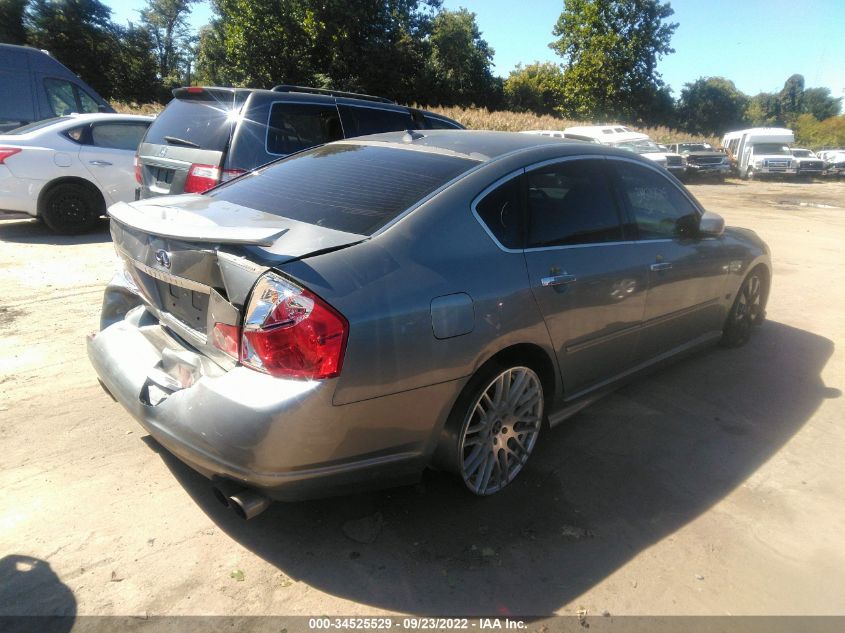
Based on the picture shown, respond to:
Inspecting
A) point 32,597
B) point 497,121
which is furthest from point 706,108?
point 32,597

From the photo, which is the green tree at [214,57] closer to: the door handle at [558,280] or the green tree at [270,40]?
the green tree at [270,40]

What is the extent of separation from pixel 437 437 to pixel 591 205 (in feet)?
5.35

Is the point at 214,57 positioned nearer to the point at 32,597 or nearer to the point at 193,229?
the point at 193,229

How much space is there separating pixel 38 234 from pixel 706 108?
54.6 meters

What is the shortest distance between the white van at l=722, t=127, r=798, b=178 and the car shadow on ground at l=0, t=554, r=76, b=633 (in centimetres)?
3380

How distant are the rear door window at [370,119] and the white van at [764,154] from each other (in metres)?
28.8

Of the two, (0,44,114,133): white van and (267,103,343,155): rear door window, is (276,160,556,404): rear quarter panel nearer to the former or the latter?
(267,103,343,155): rear door window

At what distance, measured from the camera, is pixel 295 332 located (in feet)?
7.16

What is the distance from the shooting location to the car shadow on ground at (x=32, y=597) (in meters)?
2.11

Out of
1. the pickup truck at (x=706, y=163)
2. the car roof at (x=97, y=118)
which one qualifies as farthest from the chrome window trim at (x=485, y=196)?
the pickup truck at (x=706, y=163)

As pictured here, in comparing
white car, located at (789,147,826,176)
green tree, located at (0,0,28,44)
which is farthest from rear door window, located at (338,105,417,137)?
green tree, located at (0,0,28,44)

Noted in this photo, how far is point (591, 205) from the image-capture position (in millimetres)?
3414

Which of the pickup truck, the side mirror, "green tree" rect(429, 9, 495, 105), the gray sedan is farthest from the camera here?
"green tree" rect(429, 9, 495, 105)

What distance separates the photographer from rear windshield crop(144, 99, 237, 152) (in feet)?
17.7
